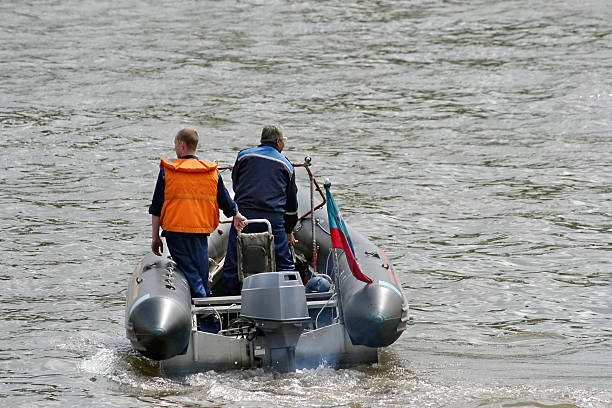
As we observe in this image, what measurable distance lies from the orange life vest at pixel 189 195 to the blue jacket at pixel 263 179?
43 cm

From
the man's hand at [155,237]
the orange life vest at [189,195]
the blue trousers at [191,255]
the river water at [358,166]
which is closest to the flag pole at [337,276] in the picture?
the river water at [358,166]

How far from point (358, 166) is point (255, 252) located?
20.5 feet

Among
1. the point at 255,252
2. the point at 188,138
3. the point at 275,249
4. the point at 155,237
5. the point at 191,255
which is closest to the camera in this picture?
the point at 188,138

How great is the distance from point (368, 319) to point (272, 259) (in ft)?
3.42

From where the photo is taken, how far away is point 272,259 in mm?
6836

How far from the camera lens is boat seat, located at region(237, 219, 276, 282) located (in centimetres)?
679

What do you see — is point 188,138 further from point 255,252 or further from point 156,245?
point 255,252

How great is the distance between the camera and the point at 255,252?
6797 millimetres

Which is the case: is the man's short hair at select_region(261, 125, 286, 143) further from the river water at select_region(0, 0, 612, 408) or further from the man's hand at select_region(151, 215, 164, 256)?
the river water at select_region(0, 0, 612, 408)

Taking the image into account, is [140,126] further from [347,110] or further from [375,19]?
[375,19]

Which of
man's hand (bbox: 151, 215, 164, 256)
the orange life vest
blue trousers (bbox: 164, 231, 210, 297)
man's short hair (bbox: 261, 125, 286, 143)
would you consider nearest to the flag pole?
man's short hair (bbox: 261, 125, 286, 143)

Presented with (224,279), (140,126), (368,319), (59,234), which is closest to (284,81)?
(140,126)

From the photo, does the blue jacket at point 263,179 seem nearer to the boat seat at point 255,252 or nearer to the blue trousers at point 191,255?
the boat seat at point 255,252

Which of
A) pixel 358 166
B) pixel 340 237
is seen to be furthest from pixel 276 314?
pixel 358 166
